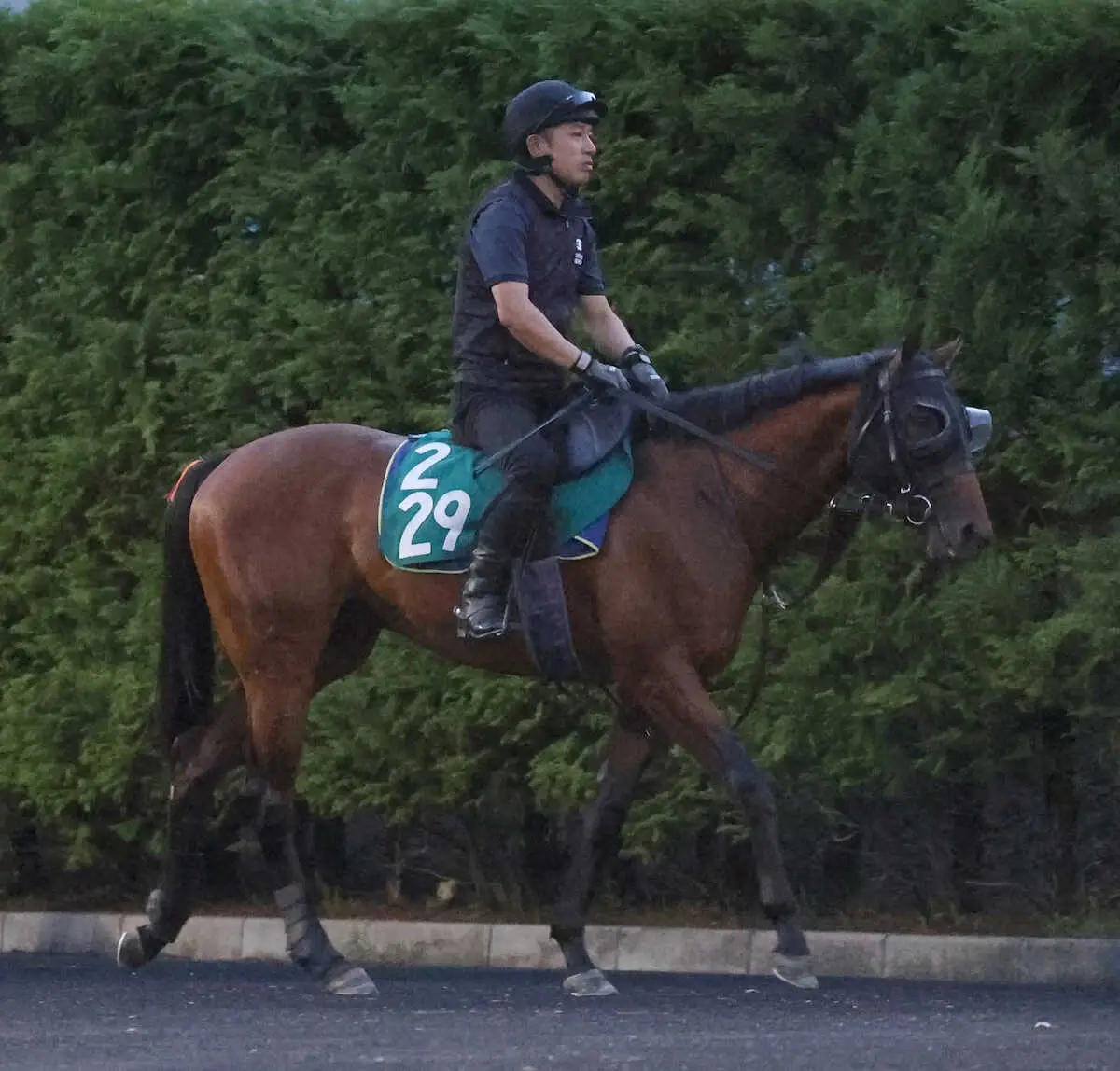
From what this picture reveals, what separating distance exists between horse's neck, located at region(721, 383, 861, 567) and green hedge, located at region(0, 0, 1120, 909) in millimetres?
978

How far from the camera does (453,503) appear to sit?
8484mm

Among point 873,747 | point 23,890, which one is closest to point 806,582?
point 873,747

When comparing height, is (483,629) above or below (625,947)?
above

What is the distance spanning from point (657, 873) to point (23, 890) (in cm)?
301

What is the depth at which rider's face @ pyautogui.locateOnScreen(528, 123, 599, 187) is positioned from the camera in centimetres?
842

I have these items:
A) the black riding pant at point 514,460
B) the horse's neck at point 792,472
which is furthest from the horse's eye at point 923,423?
the black riding pant at point 514,460

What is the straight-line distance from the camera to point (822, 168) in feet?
32.0

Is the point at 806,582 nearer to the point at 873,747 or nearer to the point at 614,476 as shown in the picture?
the point at 873,747

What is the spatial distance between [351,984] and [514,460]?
1711mm

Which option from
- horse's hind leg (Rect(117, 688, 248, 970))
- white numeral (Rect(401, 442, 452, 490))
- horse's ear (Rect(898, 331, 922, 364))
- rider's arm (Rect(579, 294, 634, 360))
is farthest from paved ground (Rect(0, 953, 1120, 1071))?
rider's arm (Rect(579, 294, 634, 360))

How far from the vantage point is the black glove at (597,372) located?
817 cm

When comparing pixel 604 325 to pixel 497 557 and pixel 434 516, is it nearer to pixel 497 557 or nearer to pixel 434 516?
pixel 434 516

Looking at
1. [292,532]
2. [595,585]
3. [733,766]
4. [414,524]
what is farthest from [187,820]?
[733,766]

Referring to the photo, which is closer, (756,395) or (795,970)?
(795,970)
